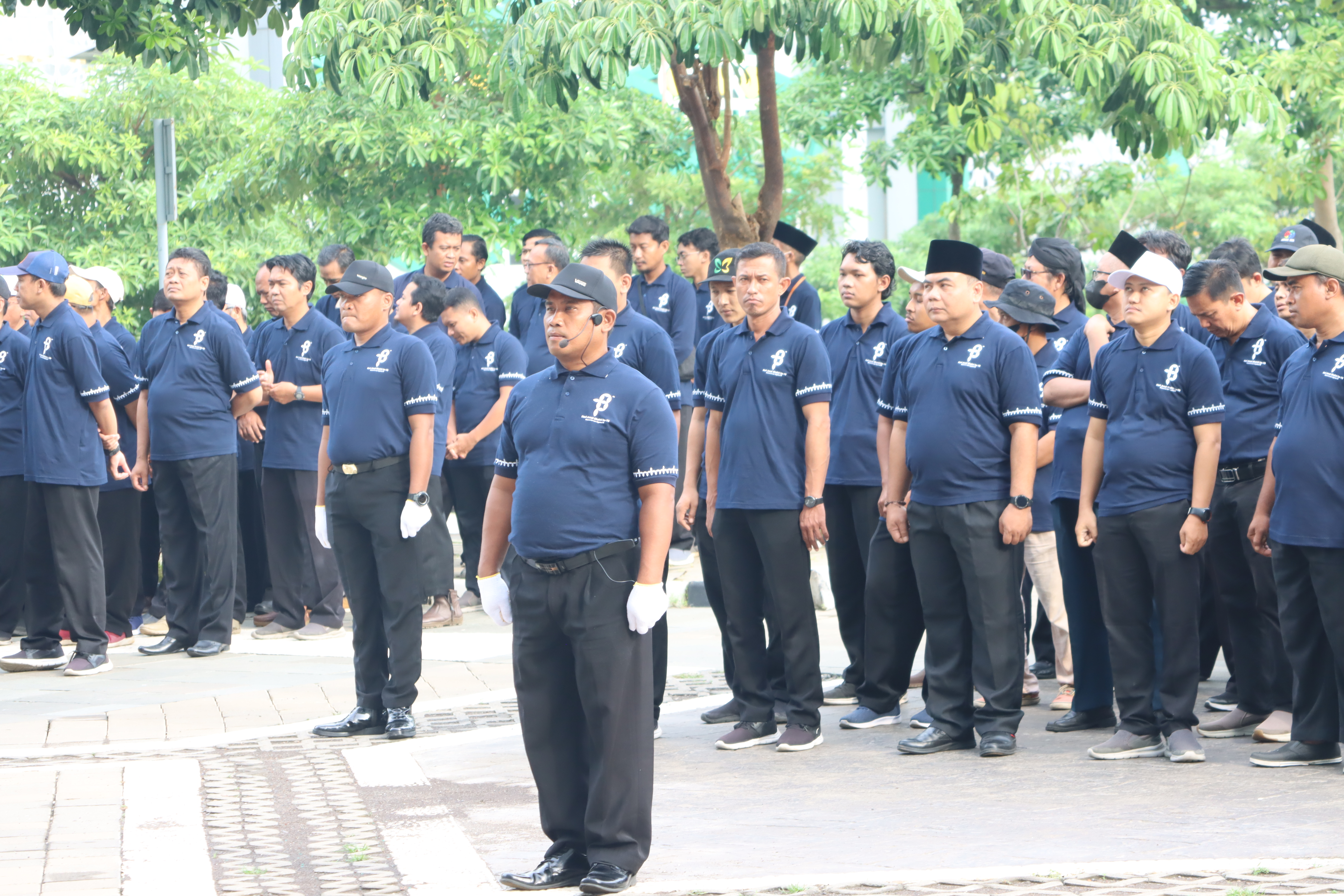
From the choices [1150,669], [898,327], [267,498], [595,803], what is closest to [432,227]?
[267,498]

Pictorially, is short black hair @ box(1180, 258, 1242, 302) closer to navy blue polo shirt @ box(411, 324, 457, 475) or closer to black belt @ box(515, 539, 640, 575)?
black belt @ box(515, 539, 640, 575)

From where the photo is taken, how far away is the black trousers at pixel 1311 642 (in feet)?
23.9

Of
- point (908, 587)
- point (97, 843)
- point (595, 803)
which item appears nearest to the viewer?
point (595, 803)

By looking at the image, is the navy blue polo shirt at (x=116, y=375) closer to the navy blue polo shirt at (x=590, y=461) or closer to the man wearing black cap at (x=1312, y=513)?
the navy blue polo shirt at (x=590, y=461)

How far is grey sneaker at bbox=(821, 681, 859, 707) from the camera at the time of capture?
9.27 m

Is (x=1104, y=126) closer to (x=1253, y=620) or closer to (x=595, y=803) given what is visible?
(x=1253, y=620)

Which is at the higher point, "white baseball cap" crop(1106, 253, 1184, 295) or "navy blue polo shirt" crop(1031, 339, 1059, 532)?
"white baseball cap" crop(1106, 253, 1184, 295)

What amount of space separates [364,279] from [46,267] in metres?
2.66

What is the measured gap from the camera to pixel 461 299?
457 inches

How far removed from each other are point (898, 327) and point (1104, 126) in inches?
220

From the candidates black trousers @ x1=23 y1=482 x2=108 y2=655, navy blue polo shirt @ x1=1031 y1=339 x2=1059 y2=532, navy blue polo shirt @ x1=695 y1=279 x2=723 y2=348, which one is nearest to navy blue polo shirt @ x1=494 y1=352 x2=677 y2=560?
navy blue polo shirt @ x1=1031 y1=339 x2=1059 y2=532

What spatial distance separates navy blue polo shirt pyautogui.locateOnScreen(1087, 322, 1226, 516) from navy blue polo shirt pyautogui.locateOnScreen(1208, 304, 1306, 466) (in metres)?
0.47

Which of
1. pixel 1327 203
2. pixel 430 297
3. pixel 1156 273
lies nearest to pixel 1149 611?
pixel 1156 273

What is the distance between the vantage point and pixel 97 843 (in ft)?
21.0
